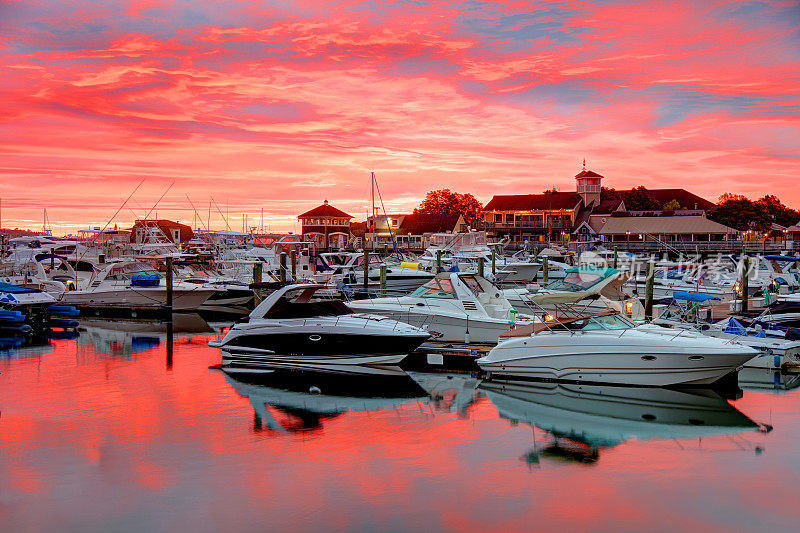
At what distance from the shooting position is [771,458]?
13.2 metres

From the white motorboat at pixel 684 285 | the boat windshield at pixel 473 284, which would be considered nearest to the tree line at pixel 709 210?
the white motorboat at pixel 684 285

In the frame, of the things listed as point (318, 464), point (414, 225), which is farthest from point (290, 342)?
point (414, 225)

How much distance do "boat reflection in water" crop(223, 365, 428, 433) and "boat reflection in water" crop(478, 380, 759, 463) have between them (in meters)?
2.49

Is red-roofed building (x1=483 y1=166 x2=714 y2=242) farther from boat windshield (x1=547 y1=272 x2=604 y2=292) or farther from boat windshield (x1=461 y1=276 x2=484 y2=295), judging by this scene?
boat windshield (x1=461 y1=276 x2=484 y2=295)

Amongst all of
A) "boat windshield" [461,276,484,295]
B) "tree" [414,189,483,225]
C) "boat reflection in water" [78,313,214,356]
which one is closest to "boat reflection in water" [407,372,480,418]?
"boat windshield" [461,276,484,295]

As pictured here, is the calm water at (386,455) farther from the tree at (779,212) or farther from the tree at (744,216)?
the tree at (779,212)

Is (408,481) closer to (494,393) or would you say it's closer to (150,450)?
(150,450)

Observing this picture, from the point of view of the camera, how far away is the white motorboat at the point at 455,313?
2308cm

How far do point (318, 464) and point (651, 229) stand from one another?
82.6 metres

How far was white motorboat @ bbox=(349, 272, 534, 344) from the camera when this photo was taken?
2308cm

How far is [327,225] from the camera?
108 meters

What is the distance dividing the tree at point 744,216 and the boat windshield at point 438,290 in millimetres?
89405

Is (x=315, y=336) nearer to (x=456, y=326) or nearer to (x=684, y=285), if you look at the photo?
(x=456, y=326)

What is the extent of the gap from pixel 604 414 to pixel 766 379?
5.96m
